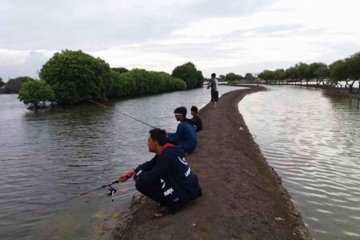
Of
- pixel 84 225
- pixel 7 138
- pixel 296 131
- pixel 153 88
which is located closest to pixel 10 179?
pixel 84 225

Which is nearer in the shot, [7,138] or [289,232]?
[289,232]

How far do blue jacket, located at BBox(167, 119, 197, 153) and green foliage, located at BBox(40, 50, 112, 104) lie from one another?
164 feet

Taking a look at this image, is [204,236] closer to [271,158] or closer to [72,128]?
[271,158]

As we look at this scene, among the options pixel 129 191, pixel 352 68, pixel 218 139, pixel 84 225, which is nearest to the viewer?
pixel 84 225

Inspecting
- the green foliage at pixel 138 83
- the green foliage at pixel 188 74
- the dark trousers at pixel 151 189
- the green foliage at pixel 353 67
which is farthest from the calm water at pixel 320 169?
the green foliage at pixel 188 74

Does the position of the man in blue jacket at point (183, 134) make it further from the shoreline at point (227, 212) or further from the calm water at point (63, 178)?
the calm water at point (63, 178)

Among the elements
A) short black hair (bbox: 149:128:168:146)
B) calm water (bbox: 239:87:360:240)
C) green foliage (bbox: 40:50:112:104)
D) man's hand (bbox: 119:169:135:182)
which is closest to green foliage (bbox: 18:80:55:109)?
green foliage (bbox: 40:50:112:104)

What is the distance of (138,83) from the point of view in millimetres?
93000

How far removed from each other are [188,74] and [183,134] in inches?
5917

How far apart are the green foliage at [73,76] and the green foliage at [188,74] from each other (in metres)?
94.7

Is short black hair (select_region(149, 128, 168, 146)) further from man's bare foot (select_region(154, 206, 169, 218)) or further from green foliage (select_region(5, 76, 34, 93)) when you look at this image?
green foliage (select_region(5, 76, 34, 93))

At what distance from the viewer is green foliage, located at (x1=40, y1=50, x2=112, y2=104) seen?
60688mm

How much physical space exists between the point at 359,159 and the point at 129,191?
9.63 m

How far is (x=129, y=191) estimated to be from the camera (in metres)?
12.2
